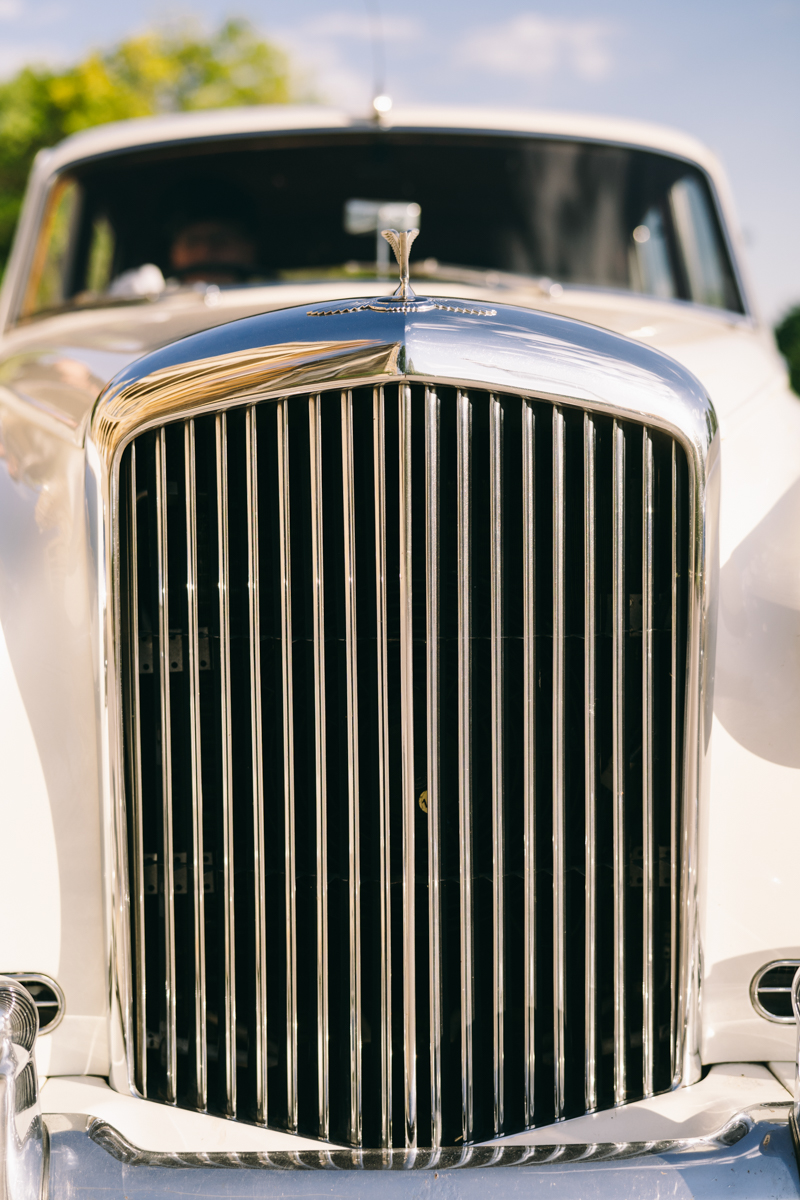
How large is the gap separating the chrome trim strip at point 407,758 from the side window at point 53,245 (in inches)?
85.7

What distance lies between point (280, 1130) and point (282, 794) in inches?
20.1

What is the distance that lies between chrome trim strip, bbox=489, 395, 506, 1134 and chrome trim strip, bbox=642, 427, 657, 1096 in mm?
212

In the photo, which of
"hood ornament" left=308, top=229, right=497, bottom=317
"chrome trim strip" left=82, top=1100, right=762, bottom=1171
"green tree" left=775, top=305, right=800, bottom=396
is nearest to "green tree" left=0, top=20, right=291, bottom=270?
"green tree" left=775, top=305, right=800, bottom=396

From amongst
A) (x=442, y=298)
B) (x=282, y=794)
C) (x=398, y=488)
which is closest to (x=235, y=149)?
(x=442, y=298)

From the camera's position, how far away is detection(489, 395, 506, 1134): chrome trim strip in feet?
4.86

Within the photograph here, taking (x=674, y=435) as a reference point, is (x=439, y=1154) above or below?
below

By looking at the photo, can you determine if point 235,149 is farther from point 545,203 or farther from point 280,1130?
point 280,1130

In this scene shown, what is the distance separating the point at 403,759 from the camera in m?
1.53

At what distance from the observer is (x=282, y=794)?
1.57 meters

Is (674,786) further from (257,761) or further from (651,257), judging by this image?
(651,257)

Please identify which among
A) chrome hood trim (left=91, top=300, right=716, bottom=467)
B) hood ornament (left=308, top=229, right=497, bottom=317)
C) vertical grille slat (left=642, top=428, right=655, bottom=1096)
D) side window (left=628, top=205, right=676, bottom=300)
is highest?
side window (left=628, top=205, right=676, bottom=300)

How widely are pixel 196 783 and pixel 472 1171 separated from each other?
660 mm

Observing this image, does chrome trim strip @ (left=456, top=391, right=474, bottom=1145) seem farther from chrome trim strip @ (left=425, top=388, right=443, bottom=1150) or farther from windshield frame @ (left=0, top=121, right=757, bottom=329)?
windshield frame @ (left=0, top=121, right=757, bottom=329)

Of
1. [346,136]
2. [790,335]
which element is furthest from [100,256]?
[790,335]
